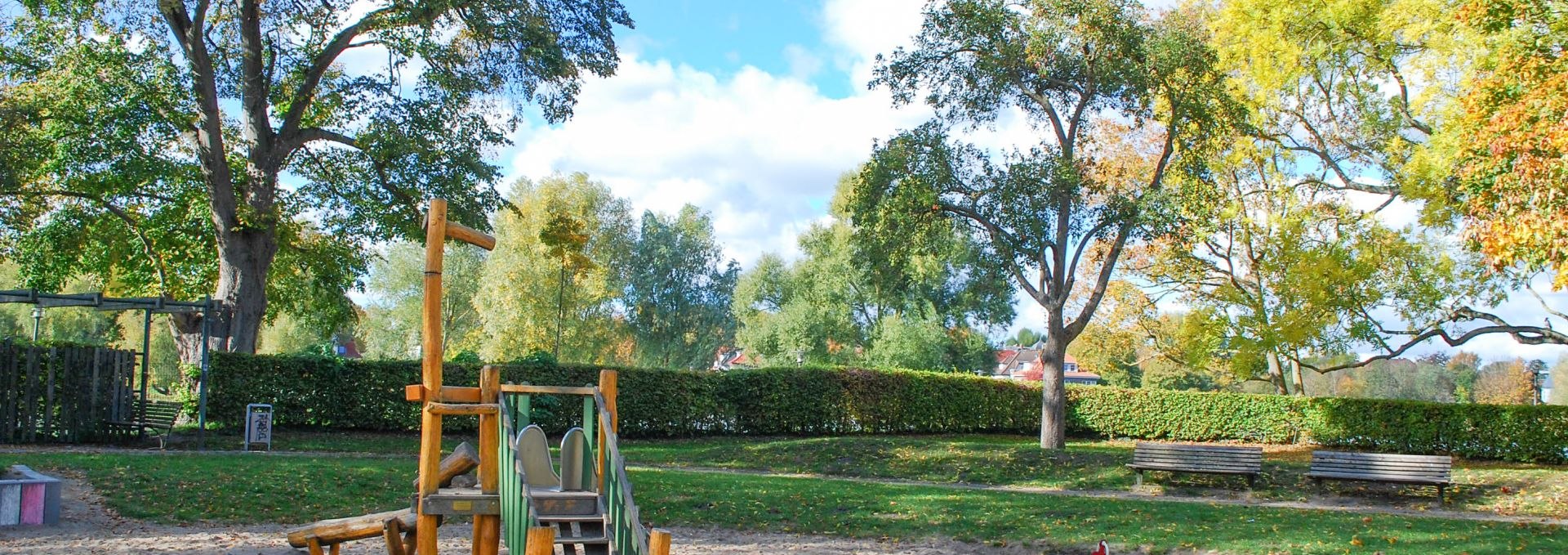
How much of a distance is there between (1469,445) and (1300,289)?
4.49 metres

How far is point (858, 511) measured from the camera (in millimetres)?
13039

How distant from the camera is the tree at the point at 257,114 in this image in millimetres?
19656

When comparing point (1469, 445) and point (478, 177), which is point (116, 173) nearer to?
point (478, 177)

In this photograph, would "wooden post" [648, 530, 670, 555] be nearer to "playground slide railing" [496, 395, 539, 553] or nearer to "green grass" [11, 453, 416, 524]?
"playground slide railing" [496, 395, 539, 553]

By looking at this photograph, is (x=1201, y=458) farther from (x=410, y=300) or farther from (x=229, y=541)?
(x=410, y=300)

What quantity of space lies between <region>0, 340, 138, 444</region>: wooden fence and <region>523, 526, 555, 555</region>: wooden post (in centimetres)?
1532

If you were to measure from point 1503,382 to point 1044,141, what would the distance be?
63098 mm

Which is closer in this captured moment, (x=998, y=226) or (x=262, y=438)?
(x=262, y=438)

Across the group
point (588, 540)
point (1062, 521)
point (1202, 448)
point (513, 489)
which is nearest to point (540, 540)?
point (588, 540)

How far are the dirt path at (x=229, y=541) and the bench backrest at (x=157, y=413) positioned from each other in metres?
5.97

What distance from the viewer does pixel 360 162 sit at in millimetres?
22531

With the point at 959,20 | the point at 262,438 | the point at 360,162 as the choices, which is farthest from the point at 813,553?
the point at 360,162

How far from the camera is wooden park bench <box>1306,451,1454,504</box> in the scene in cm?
Answer: 1476

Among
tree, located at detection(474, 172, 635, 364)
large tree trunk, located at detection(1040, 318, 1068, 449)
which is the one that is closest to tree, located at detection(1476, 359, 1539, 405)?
large tree trunk, located at detection(1040, 318, 1068, 449)
